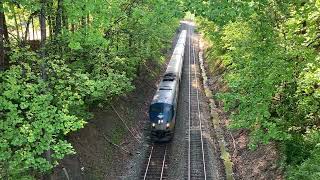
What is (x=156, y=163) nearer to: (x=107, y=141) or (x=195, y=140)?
(x=107, y=141)

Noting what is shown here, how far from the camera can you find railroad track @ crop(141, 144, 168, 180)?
19172 mm

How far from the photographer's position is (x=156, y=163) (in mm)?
20469

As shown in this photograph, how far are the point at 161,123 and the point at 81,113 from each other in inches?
251

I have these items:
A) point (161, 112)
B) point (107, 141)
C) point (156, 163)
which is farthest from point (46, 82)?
point (161, 112)

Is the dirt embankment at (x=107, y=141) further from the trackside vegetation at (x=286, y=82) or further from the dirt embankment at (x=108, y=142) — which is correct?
the trackside vegetation at (x=286, y=82)

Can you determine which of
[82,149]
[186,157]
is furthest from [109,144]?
[186,157]

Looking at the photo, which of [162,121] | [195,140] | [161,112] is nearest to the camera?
[162,121]

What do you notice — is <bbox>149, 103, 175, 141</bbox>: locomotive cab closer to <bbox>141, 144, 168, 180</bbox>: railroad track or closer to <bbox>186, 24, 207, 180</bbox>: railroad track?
<bbox>141, 144, 168, 180</bbox>: railroad track

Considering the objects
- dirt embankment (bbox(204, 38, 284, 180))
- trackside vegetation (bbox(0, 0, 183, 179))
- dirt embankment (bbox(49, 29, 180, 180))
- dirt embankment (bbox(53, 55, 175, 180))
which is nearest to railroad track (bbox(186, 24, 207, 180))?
dirt embankment (bbox(204, 38, 284, 180))

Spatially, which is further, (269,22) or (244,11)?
(269,22)

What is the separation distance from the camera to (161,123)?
22203mm

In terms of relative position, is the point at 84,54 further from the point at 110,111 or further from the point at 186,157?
the point at 186,157

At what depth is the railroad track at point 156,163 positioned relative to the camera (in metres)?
19.2

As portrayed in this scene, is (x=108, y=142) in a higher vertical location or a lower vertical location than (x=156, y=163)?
higher
